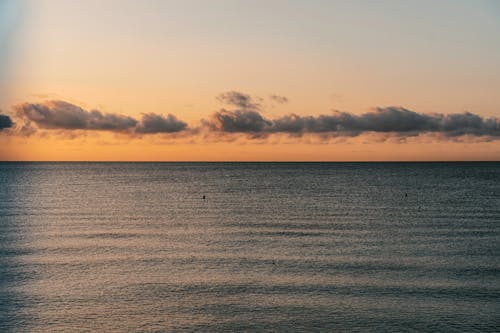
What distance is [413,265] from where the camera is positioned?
56.6 metres

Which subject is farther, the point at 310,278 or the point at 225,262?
the point at 225,262

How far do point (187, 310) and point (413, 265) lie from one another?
85.4 ft

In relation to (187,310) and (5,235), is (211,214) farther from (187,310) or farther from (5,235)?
(187,310)

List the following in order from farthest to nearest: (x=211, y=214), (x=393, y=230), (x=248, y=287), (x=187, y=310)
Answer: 1. (x=211, y=214)
2. (x=393, y=230)
3. (x=248, y=287)
4. (x=187, y=310)

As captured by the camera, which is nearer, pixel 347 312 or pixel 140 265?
pixel 347 312

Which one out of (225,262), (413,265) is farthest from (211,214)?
(413,265)

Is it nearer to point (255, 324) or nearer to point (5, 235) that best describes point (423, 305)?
point (255, 324)

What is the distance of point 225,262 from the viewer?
190 ft

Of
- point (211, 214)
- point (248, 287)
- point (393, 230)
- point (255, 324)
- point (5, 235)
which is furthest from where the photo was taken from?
point (211, 214)

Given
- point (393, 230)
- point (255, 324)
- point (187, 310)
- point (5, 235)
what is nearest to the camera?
point (255, 324)

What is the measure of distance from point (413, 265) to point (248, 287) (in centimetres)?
1889

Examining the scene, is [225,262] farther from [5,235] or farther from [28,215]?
[28,215]

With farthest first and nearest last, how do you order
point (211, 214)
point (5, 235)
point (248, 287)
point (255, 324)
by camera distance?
point (211, 214) < point (5, 235) < point (248, 287) < point (255, 324)

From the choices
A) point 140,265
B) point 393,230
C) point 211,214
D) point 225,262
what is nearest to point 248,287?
point 225,262
